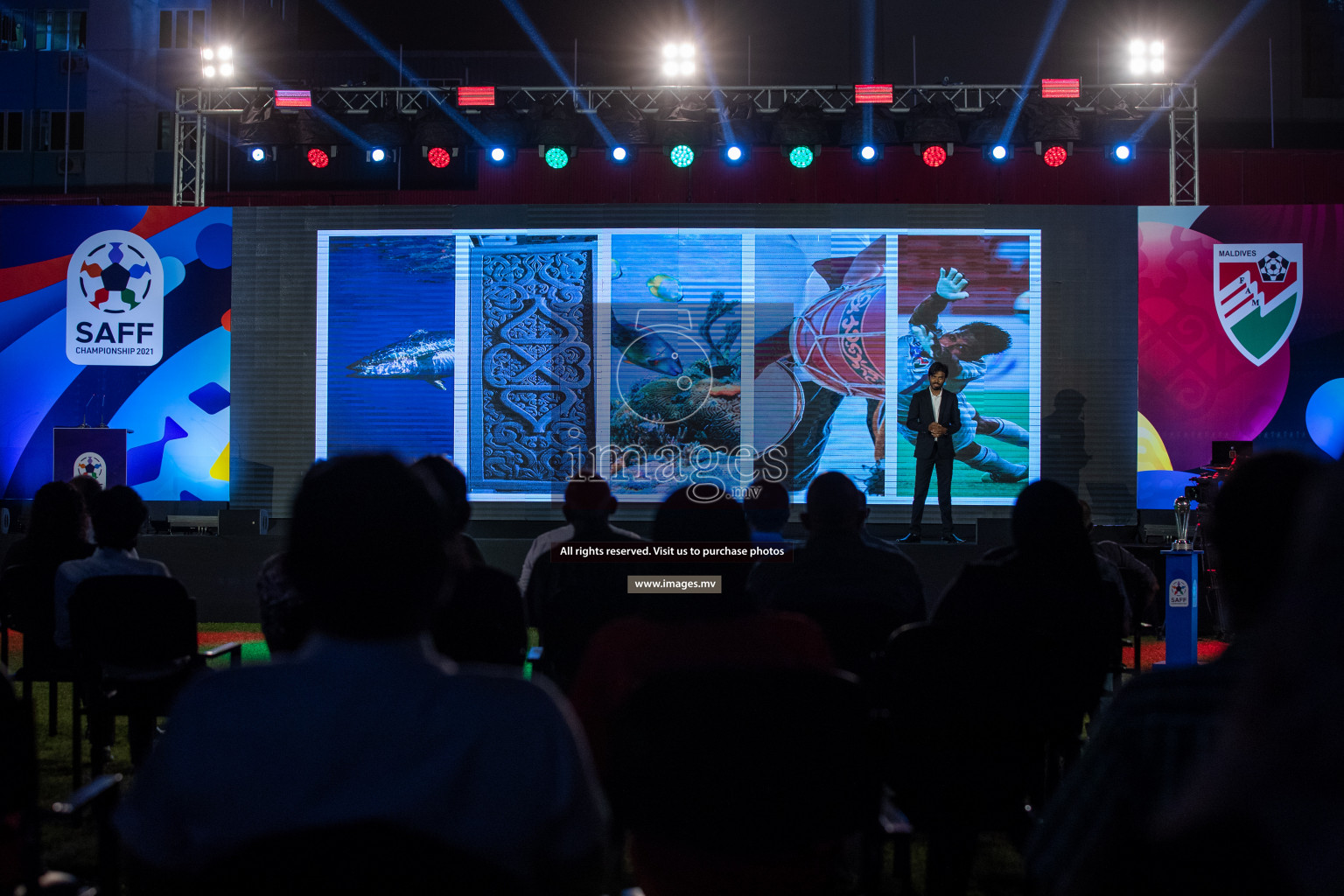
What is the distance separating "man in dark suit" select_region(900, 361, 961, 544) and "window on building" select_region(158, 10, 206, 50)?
13.2 meters

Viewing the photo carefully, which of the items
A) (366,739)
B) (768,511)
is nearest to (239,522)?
(768,511)

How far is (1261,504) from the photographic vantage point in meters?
1.16

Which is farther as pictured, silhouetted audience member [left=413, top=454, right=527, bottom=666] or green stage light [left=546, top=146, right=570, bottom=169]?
green stage light [left=546, top=146, right=570, bottom=169]

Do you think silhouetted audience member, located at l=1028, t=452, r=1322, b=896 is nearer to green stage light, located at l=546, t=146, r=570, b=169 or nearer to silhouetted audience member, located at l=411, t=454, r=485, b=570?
silhouetted audience member, located at l=411, t=454, r=485, b=570

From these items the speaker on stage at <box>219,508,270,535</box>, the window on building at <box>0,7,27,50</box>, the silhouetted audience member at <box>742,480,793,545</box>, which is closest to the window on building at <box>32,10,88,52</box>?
the window on building at <box>0,7,27,50</box>

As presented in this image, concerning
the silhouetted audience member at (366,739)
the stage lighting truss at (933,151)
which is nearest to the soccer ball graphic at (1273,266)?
the stage lighting truss at (933,151)

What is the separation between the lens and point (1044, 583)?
2736mm

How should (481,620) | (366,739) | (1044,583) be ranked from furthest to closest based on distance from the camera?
(1044,583)
(481,620)
(366,739)

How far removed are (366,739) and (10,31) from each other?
64.4 feet

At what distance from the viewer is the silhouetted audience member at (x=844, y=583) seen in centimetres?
288

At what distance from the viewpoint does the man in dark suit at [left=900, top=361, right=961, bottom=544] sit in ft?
26.6

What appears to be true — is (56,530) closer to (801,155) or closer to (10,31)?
(801,155)

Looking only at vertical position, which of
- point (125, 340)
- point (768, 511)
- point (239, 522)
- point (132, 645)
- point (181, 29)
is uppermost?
point (181, 29)

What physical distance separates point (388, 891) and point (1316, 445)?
962cm
